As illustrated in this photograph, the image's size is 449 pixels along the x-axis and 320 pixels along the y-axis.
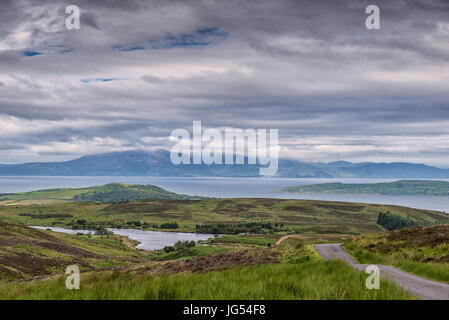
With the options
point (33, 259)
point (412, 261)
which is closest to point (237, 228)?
point (33, 259)

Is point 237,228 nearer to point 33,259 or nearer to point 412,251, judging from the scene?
point 33,259

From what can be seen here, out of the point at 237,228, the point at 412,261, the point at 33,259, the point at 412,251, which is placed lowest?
the point at 237,228

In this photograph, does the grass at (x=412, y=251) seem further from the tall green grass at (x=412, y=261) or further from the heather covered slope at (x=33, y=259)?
the heather covered slope at (x=33, y=259)

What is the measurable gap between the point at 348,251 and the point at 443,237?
6.99m

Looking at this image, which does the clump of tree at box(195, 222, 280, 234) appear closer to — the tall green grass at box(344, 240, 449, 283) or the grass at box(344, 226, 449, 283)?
the grass at box(344, 226, 449, 283)

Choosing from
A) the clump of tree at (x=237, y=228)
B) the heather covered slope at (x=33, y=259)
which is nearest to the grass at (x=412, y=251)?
the heather covered slope at (x=33, y=259)

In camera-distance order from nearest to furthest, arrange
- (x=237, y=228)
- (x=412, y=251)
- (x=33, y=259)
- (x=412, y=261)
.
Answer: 1. (x=412, y=261)
2. (x=412, y=251)
3. (x=33, y=259)
4. (x=237, y=228)

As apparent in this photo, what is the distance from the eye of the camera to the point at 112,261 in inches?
2749

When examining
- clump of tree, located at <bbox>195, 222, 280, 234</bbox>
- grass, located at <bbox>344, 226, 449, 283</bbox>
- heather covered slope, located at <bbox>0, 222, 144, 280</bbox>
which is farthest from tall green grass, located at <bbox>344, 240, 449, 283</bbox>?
clump of tree, located at <bbox>195, 222, 280, 234</bbox>

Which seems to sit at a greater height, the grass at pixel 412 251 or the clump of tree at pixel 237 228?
the grass at pixel 412 251

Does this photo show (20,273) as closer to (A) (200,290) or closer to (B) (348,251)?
(B) (348,251)

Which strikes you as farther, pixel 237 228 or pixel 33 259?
pixel 237 228

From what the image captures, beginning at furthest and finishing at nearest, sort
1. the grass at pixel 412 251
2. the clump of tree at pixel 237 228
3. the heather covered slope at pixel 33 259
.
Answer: the clump of tree at pixel 237 228 < the heather covered slope at pixel 33 259 < the grass at pixel 412 251
